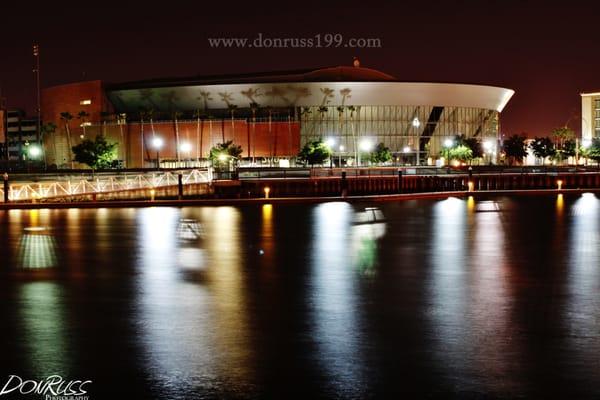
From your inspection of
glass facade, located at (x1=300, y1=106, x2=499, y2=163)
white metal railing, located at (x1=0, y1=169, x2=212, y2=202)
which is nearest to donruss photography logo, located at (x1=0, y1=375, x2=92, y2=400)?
white metal railing, located at (x1=0, y1=169, x2=212, y2=202)

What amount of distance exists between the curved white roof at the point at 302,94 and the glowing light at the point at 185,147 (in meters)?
8.34

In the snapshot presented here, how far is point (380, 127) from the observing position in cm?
13488

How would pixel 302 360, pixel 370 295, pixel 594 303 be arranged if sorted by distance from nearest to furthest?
pixel 302 360
pixel 594 303
pixel 370 295

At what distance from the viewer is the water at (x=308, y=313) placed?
876 cm

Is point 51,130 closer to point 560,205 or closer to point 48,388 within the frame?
point 560,205

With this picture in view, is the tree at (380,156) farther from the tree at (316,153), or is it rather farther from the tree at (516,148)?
the tree at (516,148)

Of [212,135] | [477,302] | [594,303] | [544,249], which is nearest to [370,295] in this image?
[477,302]

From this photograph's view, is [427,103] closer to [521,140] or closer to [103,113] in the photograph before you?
[521,140]

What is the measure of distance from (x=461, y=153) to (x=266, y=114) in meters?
33.0

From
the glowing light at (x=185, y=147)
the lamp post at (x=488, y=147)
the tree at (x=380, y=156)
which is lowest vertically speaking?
the tree at (x=380, y=156)

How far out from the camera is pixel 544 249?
20.5 meters

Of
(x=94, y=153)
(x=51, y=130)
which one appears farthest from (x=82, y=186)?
(x=51, y=130)

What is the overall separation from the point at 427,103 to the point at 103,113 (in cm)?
5381

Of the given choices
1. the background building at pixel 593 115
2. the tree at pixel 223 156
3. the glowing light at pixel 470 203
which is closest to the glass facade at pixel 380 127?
the tree at pixel 223 156
